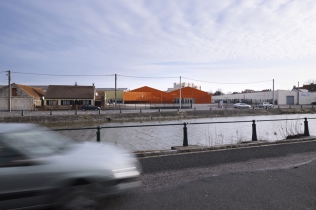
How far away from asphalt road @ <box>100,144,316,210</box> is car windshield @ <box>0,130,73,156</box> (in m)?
1.30

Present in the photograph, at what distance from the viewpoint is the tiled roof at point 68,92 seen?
198ft

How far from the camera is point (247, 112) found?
159ft

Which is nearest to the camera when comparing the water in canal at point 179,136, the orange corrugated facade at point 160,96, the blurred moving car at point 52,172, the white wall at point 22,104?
the blurred moving car at point 52,172

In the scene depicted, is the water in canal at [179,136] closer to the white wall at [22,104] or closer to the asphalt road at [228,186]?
the asphalt road at [228,186]

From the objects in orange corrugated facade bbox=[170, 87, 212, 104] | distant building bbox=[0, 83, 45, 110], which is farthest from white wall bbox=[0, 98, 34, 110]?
orange corrugated facade bbox=[170, 87, 212, 104]

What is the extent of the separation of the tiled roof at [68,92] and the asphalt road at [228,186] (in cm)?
5582

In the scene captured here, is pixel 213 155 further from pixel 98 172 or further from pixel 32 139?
pixel 32 139

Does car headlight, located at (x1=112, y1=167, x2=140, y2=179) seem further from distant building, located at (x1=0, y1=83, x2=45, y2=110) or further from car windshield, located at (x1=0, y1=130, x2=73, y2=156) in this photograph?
distant building, located at (x1=0, y1=83, x2=45, y2=110)

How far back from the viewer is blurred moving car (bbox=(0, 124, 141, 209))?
3766mm

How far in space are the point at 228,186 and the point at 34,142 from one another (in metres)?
3.87

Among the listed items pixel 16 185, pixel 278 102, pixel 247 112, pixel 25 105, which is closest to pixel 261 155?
pixel 16 185

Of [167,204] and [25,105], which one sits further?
[25,105]

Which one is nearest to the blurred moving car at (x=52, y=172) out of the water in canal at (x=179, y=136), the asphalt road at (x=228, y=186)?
the asphalt road at (x=228, y=186)

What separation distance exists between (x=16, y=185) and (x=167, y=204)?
2.42m
